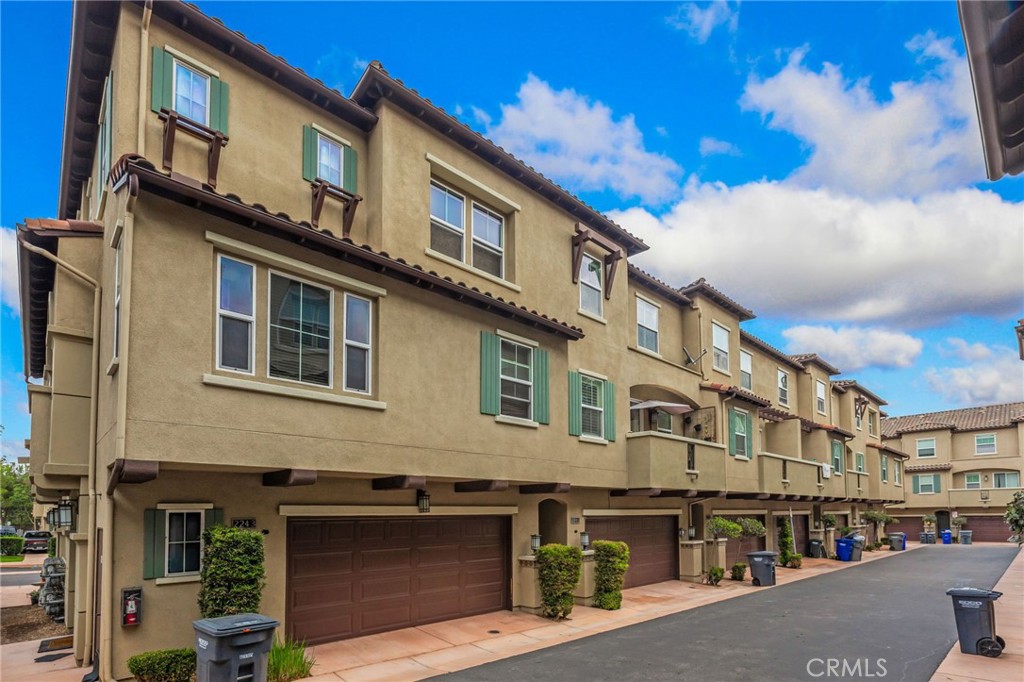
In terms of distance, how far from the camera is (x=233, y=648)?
8.46 metres

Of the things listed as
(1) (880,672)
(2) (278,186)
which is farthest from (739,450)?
(2) (278,186)

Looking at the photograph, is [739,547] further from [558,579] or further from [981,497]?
[981,497]

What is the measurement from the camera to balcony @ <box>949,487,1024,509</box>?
50562mm

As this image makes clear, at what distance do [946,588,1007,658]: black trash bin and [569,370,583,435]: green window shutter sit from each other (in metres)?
8.01

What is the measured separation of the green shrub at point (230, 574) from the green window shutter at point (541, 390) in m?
6.82

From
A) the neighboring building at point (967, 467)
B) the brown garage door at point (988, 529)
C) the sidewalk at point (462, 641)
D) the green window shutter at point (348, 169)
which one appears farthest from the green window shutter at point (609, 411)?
the brown garage door at point (988, 529)

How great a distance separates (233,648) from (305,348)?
427cm

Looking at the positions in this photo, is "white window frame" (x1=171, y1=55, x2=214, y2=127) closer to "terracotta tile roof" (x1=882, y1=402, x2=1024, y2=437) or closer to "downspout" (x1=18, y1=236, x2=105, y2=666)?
"downspout" (x1=18, y1=236, x2=105, y2=666)

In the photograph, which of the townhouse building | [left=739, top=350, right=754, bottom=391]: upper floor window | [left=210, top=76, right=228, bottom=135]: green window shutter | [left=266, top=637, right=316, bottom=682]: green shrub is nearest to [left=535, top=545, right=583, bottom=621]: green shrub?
the townhouse building

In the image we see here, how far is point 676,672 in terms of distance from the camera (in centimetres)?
1098

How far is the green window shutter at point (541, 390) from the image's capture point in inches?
592

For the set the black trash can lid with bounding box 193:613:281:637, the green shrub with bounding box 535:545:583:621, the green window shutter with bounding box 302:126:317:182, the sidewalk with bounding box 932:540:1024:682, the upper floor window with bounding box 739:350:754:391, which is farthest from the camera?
the upper floor window with bounding box 739:350:754:391

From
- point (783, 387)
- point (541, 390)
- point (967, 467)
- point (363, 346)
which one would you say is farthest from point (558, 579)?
point (967, 467)

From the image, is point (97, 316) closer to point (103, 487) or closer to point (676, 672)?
point (103, 487)
